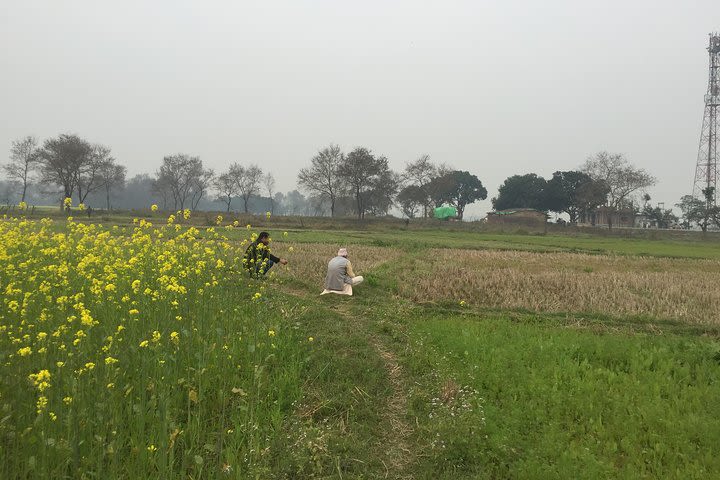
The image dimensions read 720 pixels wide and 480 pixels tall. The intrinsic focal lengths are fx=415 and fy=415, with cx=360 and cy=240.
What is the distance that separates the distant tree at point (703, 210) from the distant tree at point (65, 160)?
3272 inches

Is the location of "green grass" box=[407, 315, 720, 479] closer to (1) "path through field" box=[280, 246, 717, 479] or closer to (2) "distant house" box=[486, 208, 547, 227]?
(1) "path through field" box=[280, 246, 717, 479]

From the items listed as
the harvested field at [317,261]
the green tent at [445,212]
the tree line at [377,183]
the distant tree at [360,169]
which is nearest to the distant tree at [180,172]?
the tree line at [377,183]

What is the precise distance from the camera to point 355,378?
588 centimetres

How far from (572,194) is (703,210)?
1813 cm

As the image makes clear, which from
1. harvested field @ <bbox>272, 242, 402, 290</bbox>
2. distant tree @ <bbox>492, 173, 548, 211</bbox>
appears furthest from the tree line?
harvested field @ <bbox>272, 242, 402, 290</bbox>

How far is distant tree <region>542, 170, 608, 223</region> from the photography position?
66500mm

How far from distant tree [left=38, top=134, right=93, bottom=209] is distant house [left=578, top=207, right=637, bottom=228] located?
77988 mm

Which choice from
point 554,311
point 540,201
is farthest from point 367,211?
point 554,311

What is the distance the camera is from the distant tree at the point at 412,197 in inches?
2918

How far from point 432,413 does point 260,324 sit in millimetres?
3167

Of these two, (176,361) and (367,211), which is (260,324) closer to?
(176,361)

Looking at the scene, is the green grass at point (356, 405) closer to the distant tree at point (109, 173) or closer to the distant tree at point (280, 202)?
the distant tree at point (109, 173)

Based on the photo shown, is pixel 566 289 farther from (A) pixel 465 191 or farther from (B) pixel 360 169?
(A) pixel 465 191

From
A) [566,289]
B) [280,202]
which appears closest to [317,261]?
[566,289]
